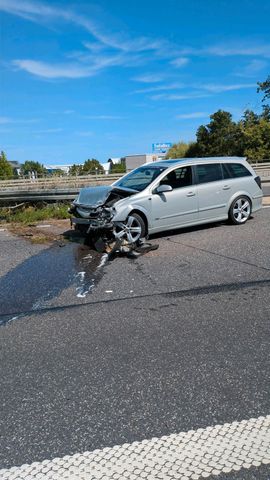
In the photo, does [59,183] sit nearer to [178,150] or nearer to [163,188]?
[163,188]

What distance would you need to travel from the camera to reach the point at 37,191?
1207cm

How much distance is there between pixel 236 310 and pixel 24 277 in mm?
3215

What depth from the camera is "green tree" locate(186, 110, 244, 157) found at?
231 feet

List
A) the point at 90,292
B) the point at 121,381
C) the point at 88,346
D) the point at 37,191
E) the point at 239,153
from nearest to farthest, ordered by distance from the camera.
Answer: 1. the point at 121,381
2. the point at 88,346
3. the point at 90,292
4. the point at 37,191
5. the point at 239,153

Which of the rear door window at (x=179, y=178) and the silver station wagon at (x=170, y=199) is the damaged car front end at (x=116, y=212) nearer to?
the silver station wagon at (x=170, y=199)

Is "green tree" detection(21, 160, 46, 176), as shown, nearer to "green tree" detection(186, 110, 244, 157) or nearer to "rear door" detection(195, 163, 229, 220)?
"rear door" detection(195, 163, 229, 220)

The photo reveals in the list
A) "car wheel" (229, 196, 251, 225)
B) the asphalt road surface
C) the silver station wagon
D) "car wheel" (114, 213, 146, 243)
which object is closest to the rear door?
the silver station wagon

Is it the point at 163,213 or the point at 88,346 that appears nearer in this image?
the point at 88,346

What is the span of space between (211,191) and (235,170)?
1038mm

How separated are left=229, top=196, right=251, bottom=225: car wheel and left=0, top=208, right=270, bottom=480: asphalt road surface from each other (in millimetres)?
3068

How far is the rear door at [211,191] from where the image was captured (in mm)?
9281

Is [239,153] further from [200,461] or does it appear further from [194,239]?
[200,461]

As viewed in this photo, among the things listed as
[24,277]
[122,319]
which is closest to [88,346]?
[122,319]

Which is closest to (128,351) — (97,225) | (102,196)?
(97,225)
